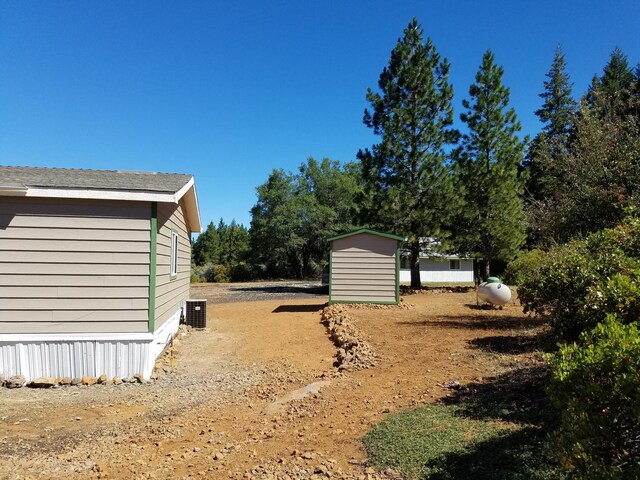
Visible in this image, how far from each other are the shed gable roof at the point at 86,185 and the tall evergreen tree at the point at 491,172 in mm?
19841

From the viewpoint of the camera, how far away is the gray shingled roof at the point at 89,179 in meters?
6.62

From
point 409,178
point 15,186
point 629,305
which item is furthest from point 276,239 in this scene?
A: point 629,305

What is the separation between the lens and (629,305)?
4027 millimetres

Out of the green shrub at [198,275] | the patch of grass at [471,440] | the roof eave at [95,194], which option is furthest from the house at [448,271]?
the patch of grass at [471,440]

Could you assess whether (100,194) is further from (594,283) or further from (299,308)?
(299,308)

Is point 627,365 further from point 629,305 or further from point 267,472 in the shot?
point 267,472

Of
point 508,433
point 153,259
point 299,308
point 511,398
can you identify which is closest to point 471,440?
point 508,433

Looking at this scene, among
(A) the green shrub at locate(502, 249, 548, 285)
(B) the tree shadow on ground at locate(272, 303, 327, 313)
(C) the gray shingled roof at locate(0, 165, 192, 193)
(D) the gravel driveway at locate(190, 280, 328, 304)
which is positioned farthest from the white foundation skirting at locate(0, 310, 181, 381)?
(A) the green shrub at locate(502, 249, 548, 285)

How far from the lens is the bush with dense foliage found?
13.5 ft

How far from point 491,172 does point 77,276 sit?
23.1m

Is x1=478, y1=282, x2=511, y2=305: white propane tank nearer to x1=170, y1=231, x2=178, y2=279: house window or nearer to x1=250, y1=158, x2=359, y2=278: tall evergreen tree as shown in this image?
x1=170, y1=231, x2=178, y2=279: house window

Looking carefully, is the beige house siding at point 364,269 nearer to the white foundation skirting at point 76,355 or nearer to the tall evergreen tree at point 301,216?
the white foundation skirting at point 76,355

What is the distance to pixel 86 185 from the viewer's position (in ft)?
21.7

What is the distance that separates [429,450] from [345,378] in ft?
9.12
